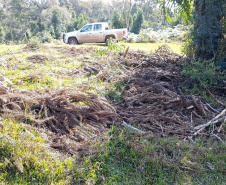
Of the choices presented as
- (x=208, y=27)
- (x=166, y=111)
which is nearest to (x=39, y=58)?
(x=166, y=111)

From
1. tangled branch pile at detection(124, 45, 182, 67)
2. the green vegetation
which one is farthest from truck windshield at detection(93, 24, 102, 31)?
the green vegetation

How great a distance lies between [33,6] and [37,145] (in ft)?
131

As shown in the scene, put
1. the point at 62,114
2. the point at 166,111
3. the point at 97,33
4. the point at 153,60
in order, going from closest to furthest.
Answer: the point at 62,114 → the point at 166,111 → the point at 153,60 → the point at 97,33

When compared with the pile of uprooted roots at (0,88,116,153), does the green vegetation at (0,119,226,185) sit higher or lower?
lower

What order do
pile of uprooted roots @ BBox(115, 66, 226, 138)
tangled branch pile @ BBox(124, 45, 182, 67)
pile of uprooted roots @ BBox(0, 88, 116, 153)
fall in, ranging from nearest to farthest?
pile of uprooted roots @ BBox(0, 88, 116, 153) → pile of uprooted roots @ BBox(115, 66, 226, 138) → tangled branch pile @ BBox(124, 45, 182, 67)

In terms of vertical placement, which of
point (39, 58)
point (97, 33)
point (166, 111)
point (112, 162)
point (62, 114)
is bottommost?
point (112, 162)

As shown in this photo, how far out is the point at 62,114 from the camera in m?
3.42

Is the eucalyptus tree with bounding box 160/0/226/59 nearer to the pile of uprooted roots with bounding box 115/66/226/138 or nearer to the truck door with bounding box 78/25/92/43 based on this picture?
the pile of uprooted roots with bounding box 115/66/226/138

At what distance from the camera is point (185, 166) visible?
2.61 meters

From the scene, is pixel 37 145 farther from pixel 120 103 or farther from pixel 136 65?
pixel 136 65

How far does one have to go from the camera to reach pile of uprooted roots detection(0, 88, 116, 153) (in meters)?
3.02

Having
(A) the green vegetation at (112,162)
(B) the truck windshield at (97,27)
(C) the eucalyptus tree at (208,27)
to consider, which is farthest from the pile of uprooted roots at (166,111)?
(B) the truck windshield at (97,27)

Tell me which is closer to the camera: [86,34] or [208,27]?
[208,27]

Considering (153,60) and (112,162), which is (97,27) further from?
(112,162)
